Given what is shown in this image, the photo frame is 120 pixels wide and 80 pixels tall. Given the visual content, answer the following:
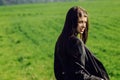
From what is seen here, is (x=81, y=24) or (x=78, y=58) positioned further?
(x=81, y=24)

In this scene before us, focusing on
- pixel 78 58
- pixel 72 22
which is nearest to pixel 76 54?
pixel 78 58

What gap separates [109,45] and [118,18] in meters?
14.7

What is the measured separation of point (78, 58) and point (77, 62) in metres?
0.05

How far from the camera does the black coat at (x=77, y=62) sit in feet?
14.8

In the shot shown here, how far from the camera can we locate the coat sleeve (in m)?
4.51

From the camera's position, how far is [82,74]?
4.54 m

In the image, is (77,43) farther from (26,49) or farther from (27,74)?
(26,49)

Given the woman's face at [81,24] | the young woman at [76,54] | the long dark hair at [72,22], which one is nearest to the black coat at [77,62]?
the young woman at [76,54]

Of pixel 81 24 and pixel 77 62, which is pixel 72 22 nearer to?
pixel 81 24

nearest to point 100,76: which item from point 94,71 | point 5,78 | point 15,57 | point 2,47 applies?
point 94,71

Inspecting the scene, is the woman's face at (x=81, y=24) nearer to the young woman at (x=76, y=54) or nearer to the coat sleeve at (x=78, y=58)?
the young woman at (x=76, y=54)

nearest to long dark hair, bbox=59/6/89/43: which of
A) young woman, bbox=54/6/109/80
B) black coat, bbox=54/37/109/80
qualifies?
young woman, bbox=54/6/109/80

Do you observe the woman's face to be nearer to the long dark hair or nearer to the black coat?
the long dark hair

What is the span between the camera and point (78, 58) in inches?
177
